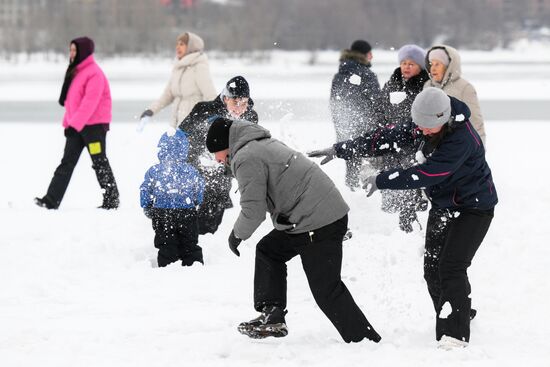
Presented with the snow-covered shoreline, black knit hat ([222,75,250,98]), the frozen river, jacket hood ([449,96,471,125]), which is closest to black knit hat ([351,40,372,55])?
the snow-covered shoreline

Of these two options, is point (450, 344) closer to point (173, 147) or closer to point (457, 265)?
point (457, 265)

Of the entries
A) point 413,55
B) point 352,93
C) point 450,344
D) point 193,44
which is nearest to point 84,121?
point 193,44

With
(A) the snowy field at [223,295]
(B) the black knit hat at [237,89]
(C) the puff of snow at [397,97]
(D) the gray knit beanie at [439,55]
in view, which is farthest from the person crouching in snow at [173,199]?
(D) the gray knit beanie at [439,55]

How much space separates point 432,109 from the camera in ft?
14.0

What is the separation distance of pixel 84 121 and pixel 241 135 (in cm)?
423

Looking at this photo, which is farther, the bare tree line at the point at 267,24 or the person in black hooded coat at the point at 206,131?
the bare tree line at the point at 267,24

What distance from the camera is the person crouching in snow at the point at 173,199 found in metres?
6.02

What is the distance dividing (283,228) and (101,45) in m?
54.8

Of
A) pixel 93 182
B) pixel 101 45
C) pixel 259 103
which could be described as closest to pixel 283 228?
pixel 93 182

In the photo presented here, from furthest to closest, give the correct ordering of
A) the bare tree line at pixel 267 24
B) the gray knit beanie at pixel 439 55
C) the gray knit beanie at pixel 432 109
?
the bare tree line at pixel 267 24
the gray knit beanie at pixel 439 55
the gray knit beanie at pixel 432 109

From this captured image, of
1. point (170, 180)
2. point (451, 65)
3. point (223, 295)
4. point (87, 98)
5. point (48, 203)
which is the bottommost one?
point (48, 203)

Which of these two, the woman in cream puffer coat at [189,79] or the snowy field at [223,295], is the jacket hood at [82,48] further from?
the snowy field at [223,295]

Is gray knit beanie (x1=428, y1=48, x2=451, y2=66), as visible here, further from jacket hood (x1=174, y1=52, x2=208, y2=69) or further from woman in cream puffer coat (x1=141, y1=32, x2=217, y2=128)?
jacket hood (x1=174, y1=52, x2=208, y2=69)

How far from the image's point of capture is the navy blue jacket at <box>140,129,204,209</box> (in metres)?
6.00
